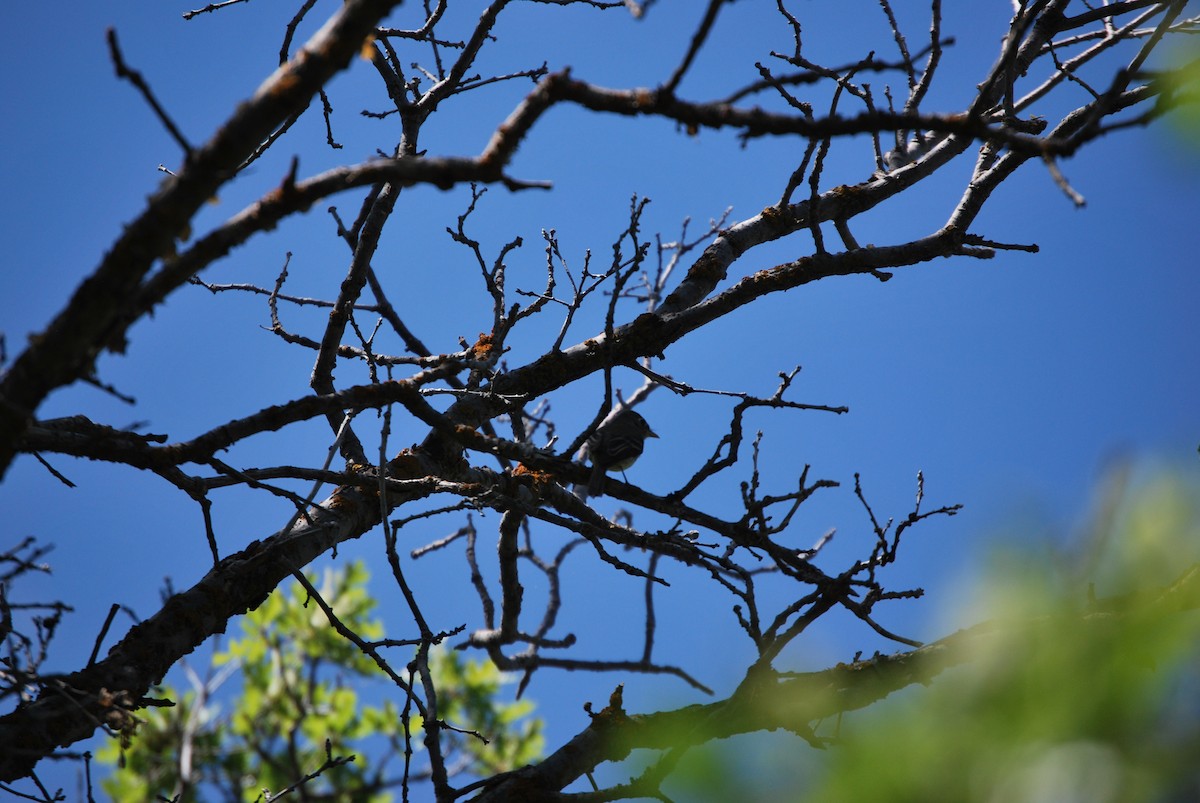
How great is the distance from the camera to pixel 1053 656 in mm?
863

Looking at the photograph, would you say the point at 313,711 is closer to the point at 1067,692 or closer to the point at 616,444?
the point at 616,444

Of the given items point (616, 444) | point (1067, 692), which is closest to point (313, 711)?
point (616, 444)

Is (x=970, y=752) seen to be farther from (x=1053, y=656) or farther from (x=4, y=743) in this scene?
(x=4, y=743)

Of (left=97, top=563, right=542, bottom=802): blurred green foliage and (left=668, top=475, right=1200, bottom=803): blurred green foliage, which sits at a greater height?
(left=97, top=563, right=542, bottom=802): blurred green foliage

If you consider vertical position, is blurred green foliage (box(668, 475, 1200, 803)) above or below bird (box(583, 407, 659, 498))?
below

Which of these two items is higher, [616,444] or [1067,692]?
[616,444]

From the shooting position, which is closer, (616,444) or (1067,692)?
(1067,692)

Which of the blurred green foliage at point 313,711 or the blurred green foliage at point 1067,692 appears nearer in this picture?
the blurred green foliage at point 1067,692

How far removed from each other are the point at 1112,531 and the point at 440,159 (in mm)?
1592

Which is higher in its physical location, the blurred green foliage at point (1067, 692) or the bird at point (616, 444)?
the bird at point (616, 444)

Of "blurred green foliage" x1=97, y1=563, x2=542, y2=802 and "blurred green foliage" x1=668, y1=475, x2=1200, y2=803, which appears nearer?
"blurred green foliage" x1=668, y1=475, x2=1200, y2=803

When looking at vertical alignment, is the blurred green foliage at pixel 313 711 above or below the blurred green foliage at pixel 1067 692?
above

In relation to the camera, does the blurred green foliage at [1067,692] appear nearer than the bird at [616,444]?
Yes

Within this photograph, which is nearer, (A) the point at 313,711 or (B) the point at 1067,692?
(B) the point at 1067,692
